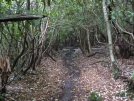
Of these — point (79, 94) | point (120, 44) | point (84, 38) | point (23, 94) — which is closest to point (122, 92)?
point (79, 94)

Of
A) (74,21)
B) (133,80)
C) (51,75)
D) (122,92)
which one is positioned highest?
(74,21)

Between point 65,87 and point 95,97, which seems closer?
point 95,97

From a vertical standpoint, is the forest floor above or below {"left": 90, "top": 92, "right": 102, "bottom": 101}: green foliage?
below

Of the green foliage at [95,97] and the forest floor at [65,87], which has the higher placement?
the green foliage at [95,97]

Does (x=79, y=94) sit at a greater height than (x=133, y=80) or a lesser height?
lesser

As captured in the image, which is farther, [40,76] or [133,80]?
[40,76]

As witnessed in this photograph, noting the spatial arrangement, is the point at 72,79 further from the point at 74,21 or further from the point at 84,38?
the point at 84,38

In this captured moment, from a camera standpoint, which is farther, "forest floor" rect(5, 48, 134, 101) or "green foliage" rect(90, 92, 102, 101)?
"forest floor" rect(5, 48, 134, 101)

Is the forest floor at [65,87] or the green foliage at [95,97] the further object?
the forest floor at [65,87]

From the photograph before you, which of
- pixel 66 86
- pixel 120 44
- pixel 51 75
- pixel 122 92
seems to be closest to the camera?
pixel 122 92

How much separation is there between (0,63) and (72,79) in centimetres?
651

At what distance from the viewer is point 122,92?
24.6 ft

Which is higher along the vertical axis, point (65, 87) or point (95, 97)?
point (95, 97)

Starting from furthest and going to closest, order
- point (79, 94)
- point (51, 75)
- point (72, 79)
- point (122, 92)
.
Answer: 1. point (51, 75)
2. point (72, 79)
3. point (79, 94)
4. point (122, 92)
